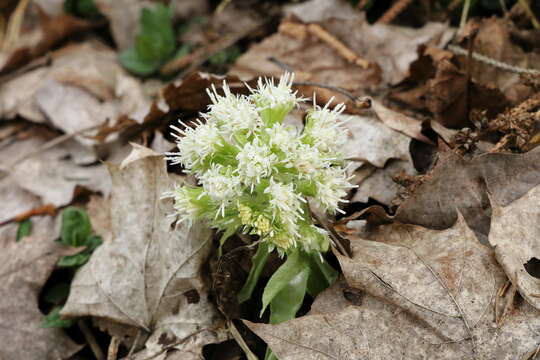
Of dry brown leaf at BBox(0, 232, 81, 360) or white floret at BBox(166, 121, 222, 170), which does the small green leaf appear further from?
white floret at BBox(166, 121, 222, 170)

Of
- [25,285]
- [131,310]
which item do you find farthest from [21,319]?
[131,310]

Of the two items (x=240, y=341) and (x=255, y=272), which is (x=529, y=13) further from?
(x=240, y=341)

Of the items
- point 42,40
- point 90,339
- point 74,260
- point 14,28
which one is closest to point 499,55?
point 74,260

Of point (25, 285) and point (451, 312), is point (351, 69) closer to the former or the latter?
point (451, 312)

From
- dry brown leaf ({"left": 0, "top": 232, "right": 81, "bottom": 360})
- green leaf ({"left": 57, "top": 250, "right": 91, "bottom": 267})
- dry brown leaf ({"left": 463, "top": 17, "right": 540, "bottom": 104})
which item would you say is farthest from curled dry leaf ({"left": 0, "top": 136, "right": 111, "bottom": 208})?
dry brown leaf ({"left": 463, "top": 17, "right": 540, "bottom": 104})

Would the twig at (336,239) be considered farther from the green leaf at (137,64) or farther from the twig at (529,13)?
the green leaf at (137,64)

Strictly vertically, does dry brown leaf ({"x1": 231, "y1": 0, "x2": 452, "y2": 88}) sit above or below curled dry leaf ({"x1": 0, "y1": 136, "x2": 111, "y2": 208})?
above
